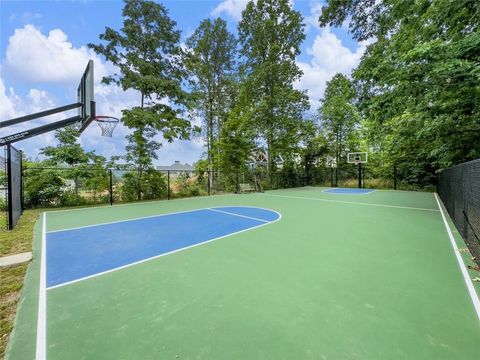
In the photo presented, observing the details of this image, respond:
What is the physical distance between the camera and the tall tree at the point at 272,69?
16688mm

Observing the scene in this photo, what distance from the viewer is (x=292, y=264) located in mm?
3393

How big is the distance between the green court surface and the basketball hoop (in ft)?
15.4

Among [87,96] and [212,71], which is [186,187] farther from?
[212,71]

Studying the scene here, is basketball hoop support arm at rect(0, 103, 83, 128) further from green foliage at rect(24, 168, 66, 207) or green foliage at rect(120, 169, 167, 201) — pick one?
green foliage at rect(120, 169, 167, 201)

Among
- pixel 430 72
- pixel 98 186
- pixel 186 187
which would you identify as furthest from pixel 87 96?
pixel 186 187

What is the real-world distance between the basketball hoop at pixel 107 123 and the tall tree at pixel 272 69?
9.81 metres

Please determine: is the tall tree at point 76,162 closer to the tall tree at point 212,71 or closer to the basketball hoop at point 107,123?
the basketball hoop at point 107,123

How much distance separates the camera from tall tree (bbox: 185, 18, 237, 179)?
623 inches

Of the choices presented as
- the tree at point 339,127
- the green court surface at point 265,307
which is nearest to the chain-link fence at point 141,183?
the tree at point 339,127

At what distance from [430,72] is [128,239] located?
7297 mm

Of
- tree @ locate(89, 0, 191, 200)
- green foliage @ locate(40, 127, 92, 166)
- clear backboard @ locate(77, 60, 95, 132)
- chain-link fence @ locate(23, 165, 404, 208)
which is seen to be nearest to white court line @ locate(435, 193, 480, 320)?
clear backboard @ locate(77, 60, 95, 132)

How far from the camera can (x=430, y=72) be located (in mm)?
5273

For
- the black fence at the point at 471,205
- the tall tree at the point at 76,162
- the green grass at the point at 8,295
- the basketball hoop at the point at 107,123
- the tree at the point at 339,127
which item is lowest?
the green grass at the point at 8,295

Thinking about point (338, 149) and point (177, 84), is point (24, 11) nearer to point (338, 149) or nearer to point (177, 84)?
point (177, 84)
